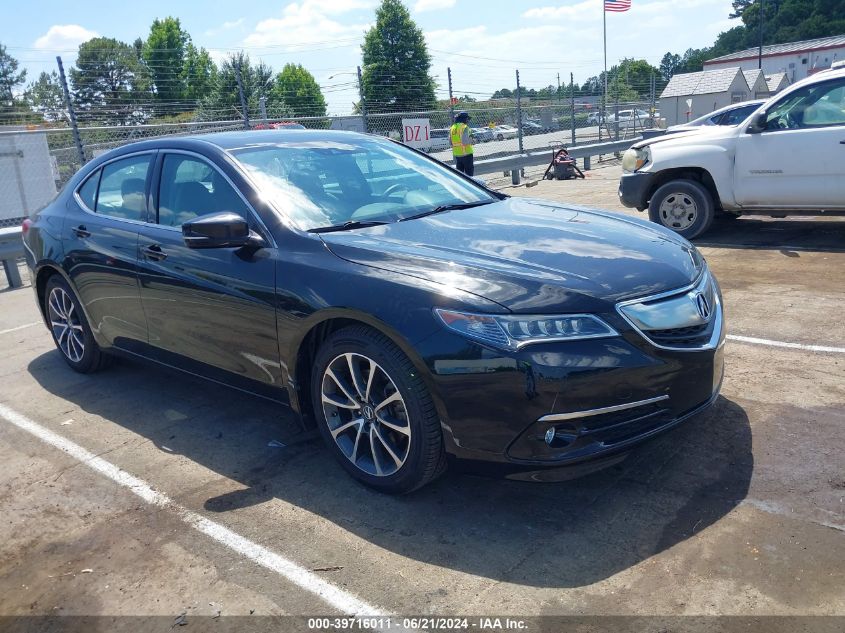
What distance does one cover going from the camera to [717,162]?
26.1ft

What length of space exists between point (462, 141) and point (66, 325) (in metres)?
10.4

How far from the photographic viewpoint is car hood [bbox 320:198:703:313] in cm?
288

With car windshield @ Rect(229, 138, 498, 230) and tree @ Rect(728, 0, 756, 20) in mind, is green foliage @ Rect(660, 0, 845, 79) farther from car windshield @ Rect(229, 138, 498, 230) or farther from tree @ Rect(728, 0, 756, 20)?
car windshield @ Rect(229, 138, 498, 230)

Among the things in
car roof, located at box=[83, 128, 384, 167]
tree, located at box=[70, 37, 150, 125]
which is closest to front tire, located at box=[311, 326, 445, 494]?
car roof, located at box=[83, 128, 384, 167]

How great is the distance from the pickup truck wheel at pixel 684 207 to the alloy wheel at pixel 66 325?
6.27 metres

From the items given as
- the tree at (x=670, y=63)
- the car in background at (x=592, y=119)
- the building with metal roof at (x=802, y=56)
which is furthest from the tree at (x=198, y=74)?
the tree at (x=670, y=63)

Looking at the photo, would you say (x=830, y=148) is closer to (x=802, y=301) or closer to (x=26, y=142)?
(x=802, y=301)

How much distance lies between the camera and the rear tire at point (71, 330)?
507 cm

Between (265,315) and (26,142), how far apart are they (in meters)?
12.6

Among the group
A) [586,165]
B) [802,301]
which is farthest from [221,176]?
[586,165]

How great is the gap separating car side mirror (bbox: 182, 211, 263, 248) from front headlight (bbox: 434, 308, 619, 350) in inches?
49.2

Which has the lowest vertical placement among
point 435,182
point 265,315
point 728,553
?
point 728,553

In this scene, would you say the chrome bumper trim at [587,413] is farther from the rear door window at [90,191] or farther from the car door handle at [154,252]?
the rear door window at [90,191]

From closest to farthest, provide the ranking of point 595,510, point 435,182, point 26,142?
point 595,510
point 435,182
point 26,142
